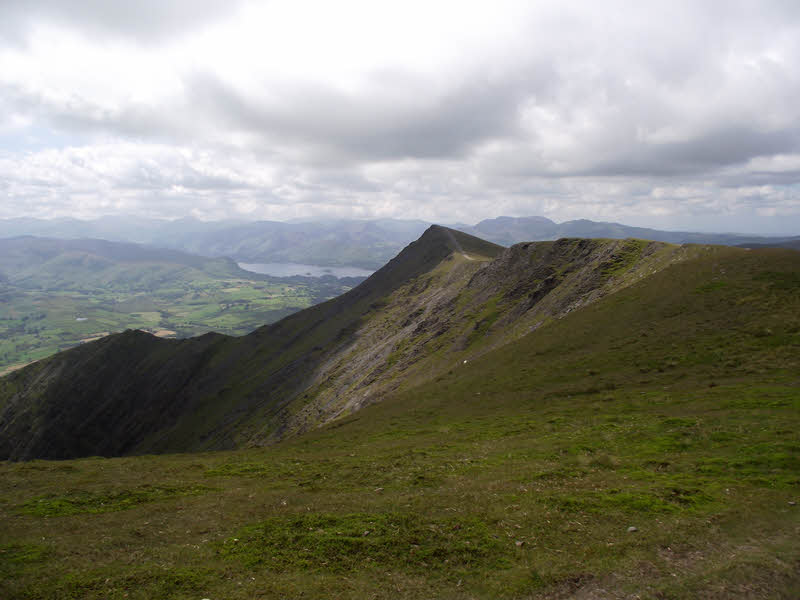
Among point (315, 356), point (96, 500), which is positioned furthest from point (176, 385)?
point (96, 500)

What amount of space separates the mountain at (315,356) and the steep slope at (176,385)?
0.44 metres

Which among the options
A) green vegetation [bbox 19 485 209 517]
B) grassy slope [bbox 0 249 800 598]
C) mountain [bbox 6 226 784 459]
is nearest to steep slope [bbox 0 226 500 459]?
mountain [bbox 6 226 784 459]

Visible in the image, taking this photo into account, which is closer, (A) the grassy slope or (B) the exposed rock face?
(A) the grassy slope

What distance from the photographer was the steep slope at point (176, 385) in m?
101

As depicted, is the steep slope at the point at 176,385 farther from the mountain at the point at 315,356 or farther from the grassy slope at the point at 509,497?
the grassy slope at the point at 509,497

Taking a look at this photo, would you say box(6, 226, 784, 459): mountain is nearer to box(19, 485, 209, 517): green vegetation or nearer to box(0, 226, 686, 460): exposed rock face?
box(0, 226, 686, 460): exposed rock face

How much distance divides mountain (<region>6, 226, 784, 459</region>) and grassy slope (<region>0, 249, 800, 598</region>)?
22511mm

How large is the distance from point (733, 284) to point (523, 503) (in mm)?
41520

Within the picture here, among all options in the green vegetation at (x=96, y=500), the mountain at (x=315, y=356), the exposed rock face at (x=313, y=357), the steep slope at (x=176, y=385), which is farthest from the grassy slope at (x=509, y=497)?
the steep slope at (x=176, y=385)

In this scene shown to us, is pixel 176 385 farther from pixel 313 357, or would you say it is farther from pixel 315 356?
pixel 315 356

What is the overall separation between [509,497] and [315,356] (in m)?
95.7

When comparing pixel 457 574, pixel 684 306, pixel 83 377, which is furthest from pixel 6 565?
pixel 83 377

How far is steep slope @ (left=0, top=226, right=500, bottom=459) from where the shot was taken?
101 metres

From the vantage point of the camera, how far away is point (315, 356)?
110812 millimetres
